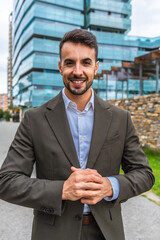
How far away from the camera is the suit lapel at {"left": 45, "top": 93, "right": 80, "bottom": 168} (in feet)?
4.32

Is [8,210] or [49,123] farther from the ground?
[49,123]

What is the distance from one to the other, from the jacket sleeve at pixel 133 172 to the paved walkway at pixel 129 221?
6.35 feet

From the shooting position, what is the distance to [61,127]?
1.38 metres

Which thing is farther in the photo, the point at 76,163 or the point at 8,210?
the point at 8,210

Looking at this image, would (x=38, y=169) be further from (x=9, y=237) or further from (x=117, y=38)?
(x=117, y=38)

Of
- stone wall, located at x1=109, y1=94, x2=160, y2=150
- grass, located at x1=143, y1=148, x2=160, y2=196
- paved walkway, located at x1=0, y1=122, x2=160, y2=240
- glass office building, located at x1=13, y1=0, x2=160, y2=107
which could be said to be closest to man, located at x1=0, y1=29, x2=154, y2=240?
paved walkway, located at x1=0, y1=122, x2=160, y2=240

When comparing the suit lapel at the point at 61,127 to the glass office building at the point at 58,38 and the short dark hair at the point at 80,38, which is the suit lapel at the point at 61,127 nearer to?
the short dark hair at the point at 80,38

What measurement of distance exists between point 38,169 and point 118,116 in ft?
2.08

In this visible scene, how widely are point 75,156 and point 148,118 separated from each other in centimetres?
789

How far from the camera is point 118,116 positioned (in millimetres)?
1485

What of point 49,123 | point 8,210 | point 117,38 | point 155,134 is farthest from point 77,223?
point 117,38

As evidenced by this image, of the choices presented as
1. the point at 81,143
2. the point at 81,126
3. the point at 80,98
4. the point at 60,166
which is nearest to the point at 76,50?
the point at 80,98

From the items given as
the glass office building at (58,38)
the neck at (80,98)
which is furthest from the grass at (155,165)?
the glass office building at (58,38)

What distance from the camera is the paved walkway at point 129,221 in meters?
2.96
